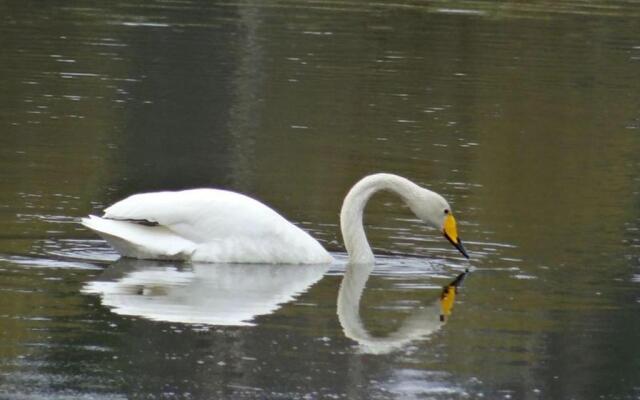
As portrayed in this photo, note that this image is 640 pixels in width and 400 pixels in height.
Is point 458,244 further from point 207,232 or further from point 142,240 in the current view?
point 142,240

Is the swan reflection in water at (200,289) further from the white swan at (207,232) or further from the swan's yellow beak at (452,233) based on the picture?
the swan's yellow beak at (452,233)

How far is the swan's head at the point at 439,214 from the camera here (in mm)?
13625

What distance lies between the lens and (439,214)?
13.8 metres

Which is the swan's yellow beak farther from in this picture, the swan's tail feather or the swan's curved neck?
the swan's tail feather

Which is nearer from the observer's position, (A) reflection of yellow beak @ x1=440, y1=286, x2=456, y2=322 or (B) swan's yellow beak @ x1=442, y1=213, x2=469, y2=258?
(A) reflection of yellow beak @ x1=440, y1=286, x2=456, y2=322

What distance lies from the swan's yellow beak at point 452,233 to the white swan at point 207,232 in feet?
2.07

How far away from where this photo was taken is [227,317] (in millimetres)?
11008

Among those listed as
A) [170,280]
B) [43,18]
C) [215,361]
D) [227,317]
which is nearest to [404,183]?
[170,280]

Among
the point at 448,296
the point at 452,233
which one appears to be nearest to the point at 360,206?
the point at 452,233

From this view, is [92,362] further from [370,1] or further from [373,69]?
[370,1]

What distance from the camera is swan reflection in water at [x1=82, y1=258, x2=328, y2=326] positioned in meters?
11.1

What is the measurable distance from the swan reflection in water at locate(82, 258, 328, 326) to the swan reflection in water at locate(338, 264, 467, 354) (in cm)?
29

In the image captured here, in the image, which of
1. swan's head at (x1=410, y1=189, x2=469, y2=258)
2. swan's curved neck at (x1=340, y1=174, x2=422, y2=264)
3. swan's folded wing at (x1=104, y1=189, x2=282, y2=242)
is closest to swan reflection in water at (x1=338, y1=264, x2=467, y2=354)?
swan's curved neck at (x1=340, y1=174, x2=422, y2=264)

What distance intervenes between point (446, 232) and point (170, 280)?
2333 mm
